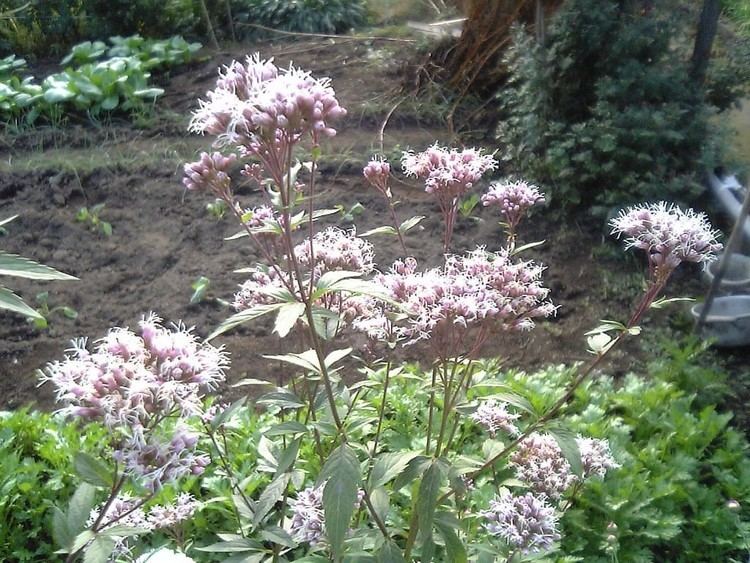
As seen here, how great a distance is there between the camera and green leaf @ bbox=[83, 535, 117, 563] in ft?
4.00

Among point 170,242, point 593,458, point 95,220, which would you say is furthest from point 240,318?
point 95,220

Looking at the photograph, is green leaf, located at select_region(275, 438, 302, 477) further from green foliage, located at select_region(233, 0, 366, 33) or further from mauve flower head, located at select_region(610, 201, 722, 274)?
green foliage, located at select_region(233, 0, 366, 33)

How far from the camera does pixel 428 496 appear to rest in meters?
1.37

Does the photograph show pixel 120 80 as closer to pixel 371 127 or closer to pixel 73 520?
pixel 371 127

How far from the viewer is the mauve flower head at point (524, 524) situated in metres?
1.55

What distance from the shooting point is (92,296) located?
3814mm

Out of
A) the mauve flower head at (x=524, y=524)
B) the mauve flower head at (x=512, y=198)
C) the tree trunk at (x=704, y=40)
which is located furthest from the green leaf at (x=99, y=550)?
the tree trunk at (x=704, y=40)

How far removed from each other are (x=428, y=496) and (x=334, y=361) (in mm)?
331

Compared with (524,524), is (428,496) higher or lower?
higher

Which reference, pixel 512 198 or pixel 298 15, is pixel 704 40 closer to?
pixel 512 198

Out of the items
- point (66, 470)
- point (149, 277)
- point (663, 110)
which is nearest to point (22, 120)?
point (149, 277)

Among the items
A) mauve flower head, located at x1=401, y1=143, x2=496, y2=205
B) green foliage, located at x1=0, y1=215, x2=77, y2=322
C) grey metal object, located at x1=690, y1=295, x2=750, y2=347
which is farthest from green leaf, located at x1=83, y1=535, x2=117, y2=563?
grey metal object, located at x1=690, y1=295, x2=750, y2=347

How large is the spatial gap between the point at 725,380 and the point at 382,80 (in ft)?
12.6

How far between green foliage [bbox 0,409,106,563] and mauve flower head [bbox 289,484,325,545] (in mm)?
1062
